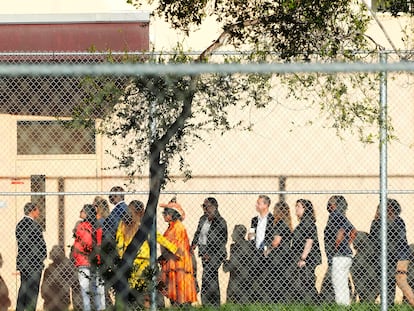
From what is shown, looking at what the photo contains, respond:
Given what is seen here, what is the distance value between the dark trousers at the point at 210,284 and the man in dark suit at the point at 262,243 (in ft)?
1.18

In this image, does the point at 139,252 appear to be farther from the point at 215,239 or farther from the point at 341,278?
the point at 341,278

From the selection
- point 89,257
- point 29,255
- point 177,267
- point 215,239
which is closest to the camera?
point 89,257

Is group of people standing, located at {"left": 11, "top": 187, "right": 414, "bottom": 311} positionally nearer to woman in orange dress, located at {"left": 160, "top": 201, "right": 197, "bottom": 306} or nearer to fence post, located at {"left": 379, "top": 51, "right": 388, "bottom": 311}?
woman in orange dress, located at {"left": 160, "top": 201, "right": 197, "bottom": 306}

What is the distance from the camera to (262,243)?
10.2 m

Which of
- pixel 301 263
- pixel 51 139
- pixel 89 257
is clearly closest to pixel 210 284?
pixel 301 263

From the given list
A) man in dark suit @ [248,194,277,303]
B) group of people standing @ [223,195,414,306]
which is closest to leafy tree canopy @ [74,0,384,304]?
man in dark suit @ [248,194,277,303]

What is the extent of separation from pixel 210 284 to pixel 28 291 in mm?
1661

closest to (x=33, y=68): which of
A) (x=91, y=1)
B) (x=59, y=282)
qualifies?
(x=59, y=282)

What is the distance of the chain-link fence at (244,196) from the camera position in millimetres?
10086

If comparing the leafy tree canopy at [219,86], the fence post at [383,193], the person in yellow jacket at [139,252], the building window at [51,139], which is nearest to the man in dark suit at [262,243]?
the person in yellow jacket at [139,252]

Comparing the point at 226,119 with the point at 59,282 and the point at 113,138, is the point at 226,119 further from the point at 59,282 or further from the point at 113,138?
the point at 59,282

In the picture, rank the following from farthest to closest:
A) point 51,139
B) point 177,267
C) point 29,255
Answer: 1. point 51,139
2. point 29,255
3. point 177,267

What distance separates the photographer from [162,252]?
9.56 meters

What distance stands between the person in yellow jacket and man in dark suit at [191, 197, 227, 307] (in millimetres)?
518
